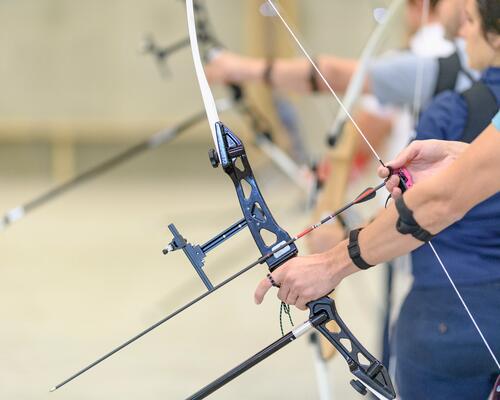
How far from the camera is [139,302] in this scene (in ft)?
11.4

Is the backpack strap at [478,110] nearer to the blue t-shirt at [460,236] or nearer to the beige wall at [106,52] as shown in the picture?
the blue t-shirt at [460,236]

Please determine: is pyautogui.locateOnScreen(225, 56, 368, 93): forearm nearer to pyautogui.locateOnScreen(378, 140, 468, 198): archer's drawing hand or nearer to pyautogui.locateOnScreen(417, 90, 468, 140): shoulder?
pyautogui.locateOnScreen(417, 90, 468, 140): shoulder

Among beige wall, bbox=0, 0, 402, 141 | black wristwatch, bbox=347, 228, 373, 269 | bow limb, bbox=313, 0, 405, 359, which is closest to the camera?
black wristwatch, bbox=347, 228, 373, 269

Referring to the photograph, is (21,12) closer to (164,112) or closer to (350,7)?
(164,112)

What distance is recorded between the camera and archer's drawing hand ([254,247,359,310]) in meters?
1.19

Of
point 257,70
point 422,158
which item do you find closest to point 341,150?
point 257,70

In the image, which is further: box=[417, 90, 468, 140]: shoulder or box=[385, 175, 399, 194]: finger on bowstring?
box=[417, 90, 468, 140]: shoulder

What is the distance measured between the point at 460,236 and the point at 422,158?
16cm

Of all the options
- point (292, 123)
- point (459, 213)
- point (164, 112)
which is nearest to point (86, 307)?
point (292, 123)

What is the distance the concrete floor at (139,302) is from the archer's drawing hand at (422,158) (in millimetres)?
1261

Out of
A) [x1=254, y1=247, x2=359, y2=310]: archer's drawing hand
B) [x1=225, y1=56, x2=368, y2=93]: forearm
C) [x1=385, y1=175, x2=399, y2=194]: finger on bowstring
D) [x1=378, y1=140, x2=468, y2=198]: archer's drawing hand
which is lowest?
[x1=254, y1=247, x2=359, y2=310]: archer's drawing hand

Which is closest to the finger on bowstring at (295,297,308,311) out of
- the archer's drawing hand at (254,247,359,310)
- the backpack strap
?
the archer's drawing hand at (254,247,359,310)

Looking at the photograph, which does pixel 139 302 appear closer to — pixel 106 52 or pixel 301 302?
pixel 301 302

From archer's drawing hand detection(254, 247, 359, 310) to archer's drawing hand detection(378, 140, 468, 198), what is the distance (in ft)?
0.34
